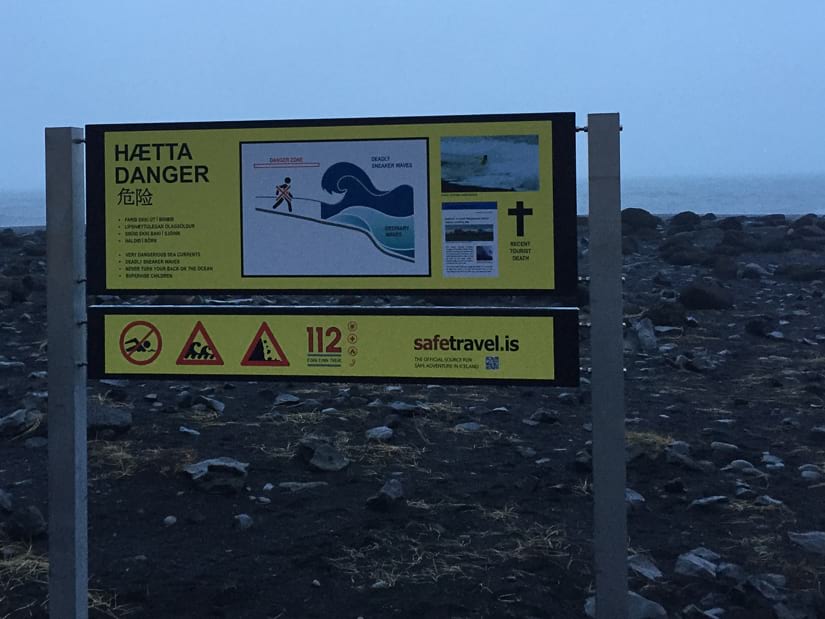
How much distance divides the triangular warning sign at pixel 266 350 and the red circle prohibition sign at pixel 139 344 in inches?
18.8

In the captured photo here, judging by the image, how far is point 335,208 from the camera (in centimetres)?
511

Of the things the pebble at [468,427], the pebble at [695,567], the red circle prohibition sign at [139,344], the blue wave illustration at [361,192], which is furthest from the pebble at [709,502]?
the red circle prohibition sign at [139,344]

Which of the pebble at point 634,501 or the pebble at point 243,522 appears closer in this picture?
the pebble at point 243,522

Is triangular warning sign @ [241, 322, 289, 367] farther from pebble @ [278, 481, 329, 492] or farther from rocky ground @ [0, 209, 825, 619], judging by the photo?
pebble @ [278, 481, 329, 492]

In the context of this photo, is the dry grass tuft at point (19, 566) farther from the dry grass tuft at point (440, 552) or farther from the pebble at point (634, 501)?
the pebble at point (634, 501)

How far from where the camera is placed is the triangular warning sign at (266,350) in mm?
5164

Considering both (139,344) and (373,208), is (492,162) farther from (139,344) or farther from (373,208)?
(139,344)

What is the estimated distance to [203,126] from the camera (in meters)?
5.16

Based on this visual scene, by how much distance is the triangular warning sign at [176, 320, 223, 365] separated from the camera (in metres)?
5.23

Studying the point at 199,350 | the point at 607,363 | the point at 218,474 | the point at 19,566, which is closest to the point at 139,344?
the point at 199,350

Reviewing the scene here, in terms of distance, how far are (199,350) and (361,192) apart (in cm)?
111

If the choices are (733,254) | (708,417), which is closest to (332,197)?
(708,417)

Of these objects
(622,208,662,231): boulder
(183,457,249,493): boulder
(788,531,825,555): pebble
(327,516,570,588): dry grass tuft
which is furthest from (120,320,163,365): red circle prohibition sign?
(622,208,662,231): boulder

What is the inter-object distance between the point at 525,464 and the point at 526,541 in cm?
174
